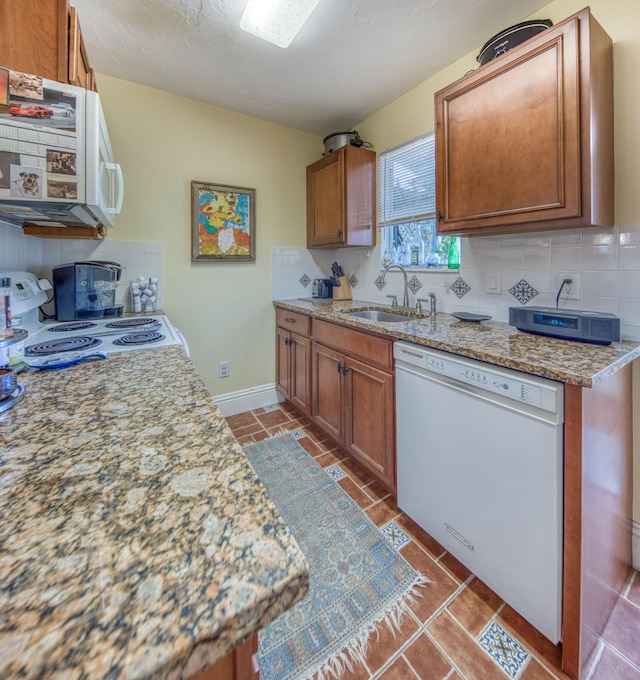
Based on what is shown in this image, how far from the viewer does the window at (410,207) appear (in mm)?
2166

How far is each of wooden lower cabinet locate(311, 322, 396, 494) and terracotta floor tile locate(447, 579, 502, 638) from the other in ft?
1.69

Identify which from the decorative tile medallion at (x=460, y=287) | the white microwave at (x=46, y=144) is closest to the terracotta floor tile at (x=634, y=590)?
the decorative tile medallion at (x=460, y=287)

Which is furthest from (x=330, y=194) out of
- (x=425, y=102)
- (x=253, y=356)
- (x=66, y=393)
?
(x=66, y=393)

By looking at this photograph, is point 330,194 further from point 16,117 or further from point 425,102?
point 16,117

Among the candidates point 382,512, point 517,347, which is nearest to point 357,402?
point 382,512

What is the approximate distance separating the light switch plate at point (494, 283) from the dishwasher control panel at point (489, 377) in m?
0.73

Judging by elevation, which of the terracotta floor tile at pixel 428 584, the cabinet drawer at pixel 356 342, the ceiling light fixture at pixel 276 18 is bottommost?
the terracotta floor tile at pixel 428 584

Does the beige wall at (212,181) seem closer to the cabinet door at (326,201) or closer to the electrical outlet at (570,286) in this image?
the cabinet door at (326,201)

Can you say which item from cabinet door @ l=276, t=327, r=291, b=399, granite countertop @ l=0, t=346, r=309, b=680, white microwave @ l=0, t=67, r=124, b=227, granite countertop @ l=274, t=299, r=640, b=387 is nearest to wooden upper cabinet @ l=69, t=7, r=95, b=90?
white microwave @ l=0, t=67, r=124, b=227

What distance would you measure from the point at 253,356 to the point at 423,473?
1816 millimetres

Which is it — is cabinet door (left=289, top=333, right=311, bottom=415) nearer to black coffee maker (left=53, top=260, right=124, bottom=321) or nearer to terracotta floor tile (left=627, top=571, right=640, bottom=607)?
black coffee maker (left=53, top=260, right=124, bottom=321)

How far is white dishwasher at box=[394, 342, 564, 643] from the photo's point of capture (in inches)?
39.9

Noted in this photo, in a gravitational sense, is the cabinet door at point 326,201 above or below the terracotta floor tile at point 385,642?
above

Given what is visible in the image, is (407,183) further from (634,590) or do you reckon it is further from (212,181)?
(634,590)
